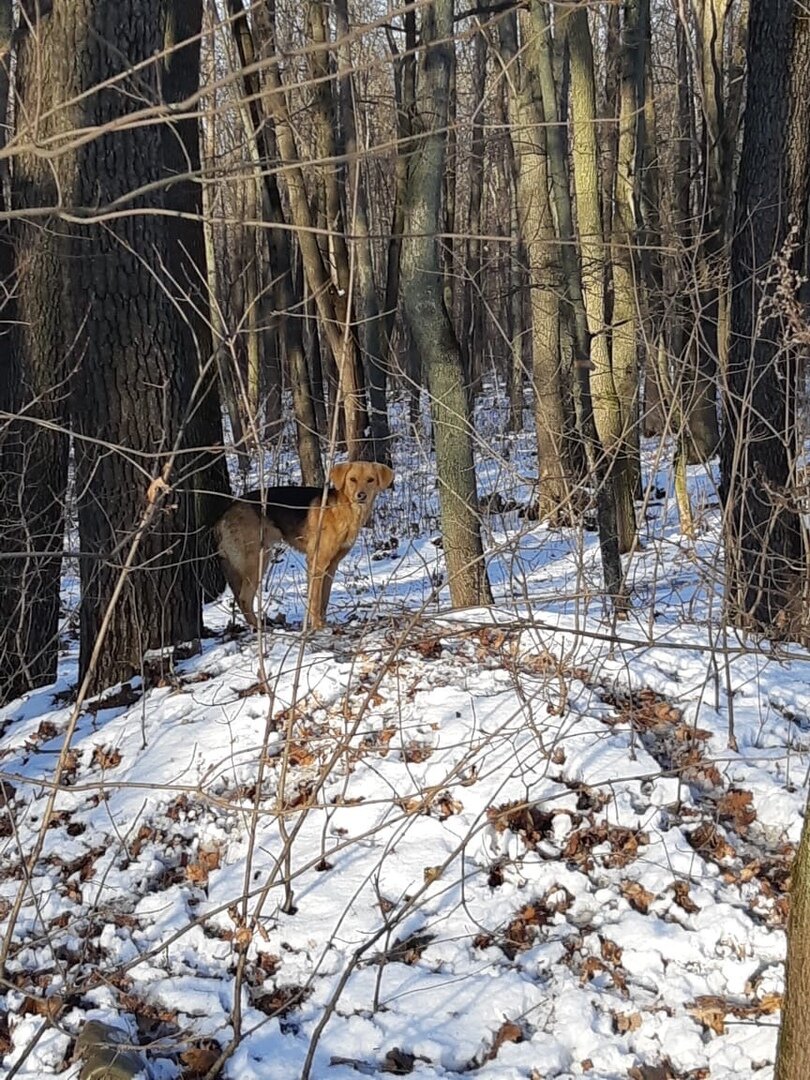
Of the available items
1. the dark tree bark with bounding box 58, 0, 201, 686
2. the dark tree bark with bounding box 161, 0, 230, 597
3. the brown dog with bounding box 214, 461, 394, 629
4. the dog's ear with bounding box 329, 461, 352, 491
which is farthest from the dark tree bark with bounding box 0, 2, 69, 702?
the dog's ear with bounding box 329, 461, 352, 491

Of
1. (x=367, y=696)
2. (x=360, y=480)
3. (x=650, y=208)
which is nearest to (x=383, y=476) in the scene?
(x=360, y=480)

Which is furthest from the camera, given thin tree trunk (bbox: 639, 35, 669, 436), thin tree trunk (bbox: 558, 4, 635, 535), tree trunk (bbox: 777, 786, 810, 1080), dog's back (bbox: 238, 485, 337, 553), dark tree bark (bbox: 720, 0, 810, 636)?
thin tree trunk (bbox: 639, 35, 669, 436)

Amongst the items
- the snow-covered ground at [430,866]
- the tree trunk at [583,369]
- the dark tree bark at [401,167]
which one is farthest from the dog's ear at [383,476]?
the snow-covered ground at [430,866]

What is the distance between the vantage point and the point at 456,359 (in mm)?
7105

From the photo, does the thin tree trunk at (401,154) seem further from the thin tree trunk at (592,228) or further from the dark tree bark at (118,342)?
the thin tree trunk at (592,228)

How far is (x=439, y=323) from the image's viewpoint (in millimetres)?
7105

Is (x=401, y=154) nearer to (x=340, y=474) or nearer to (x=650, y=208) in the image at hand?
(x=340, y=474)

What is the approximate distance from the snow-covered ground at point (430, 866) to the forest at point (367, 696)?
17 mm

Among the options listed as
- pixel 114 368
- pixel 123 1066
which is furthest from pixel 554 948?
pixel 114 368

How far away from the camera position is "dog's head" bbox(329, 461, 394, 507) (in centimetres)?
786

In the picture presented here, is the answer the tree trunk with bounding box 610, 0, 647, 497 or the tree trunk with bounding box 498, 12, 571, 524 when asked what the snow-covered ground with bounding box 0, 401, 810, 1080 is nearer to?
the tree trunk with bounding box 610, 0, 647, 497

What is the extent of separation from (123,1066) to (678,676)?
348 cm

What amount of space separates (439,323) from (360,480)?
1396 mm

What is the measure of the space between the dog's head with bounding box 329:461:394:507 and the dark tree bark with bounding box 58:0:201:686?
169cm
